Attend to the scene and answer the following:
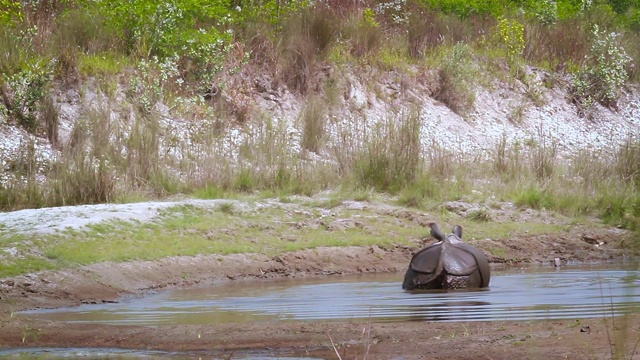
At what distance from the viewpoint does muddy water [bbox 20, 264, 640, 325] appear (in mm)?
8180

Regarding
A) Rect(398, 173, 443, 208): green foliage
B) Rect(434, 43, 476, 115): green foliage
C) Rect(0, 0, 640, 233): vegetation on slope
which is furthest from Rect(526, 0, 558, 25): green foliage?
Rect(398, 173, 443, 208): green foliage

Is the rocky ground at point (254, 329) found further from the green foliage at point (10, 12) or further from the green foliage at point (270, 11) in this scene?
the green foliage at point (270, 11)

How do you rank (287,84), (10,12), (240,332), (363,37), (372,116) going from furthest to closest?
(363,37)
(287,84)
(372,116)
(10,12)
(240,332)

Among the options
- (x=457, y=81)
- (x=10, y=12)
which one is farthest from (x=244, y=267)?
(x=457, y=81)

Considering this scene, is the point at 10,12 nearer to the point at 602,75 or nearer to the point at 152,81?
the point at 152,81

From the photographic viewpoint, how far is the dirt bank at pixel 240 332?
641cm

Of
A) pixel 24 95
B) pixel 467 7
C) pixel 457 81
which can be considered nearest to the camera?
pixel 24 95

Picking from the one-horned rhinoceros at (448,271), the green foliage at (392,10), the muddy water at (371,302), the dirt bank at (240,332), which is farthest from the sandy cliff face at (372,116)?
the one-horned rhinoceros at (448,271)

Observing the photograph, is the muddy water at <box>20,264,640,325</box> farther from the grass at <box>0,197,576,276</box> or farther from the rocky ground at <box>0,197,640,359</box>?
the grass at <box>0,197,576,276</box>

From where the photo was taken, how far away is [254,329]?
24.9 feet

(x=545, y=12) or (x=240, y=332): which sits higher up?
(x=545, y=12)

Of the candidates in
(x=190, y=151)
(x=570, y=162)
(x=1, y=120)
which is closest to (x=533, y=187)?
(x=570, y=162)

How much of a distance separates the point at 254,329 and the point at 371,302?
1.87m

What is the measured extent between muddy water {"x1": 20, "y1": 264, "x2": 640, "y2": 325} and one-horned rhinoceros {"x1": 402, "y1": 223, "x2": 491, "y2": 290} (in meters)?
0.20
